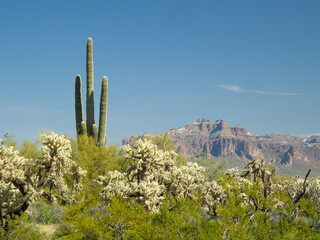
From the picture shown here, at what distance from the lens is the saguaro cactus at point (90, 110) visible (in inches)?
1045

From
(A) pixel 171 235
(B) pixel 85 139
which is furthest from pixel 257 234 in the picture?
(B) pixel 85 139

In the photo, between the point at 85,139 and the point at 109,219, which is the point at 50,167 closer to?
Answer: the point at 109,219

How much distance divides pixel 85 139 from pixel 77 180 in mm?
12107

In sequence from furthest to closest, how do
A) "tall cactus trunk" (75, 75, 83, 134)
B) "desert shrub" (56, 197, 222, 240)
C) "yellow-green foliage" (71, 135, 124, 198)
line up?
"tall cactus trunk" (75, 75, 83, 134)
"yellow-green foliage" (71, 135, 124, 198)
"desert shrub" (56, 197, 222, 240)

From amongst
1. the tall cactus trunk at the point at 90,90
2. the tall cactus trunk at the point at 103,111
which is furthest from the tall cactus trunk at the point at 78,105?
the tall cactus trunk at the point at 103,111

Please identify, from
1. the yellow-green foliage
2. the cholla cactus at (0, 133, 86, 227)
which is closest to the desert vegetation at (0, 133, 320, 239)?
the cholla cactus at (0, 133, 86, 227)

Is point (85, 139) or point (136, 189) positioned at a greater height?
point (85, 139)

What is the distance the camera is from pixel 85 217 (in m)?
6.82

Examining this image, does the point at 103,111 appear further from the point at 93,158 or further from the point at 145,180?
the point at 145,180

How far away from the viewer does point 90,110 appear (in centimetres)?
2747

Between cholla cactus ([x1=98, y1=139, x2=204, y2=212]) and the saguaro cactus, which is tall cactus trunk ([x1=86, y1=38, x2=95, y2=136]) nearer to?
the saguaro cactus

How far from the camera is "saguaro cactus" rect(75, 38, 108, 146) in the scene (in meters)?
26.5

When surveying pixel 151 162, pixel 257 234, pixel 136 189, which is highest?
pixel 151 162

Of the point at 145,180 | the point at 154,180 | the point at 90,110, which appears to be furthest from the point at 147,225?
the point at 90,110
